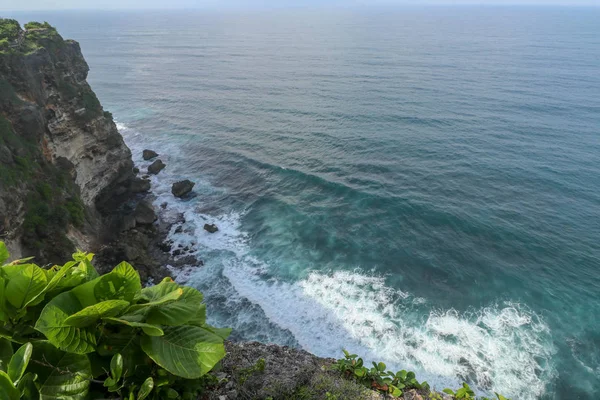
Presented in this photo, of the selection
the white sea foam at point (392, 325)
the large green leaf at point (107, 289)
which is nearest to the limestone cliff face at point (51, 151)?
the white sea foam at point (392, 325)

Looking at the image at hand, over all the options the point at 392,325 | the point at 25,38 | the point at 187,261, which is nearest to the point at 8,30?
the point at 25,38

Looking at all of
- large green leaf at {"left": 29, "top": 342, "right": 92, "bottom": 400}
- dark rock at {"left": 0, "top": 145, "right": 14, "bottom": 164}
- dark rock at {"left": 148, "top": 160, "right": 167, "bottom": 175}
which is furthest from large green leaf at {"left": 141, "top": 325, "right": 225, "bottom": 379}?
dark rock at {"left": 148, "top": 160, "right": 167, "bottom": 175}

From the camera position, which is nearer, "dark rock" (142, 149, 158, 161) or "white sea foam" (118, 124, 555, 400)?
"white sea foam" (118, 124, 555, 400)

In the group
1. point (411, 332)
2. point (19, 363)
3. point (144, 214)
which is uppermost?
point (19, 363)

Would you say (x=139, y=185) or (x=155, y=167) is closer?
(x=139, y=185)

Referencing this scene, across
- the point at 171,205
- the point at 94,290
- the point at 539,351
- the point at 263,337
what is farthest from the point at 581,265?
the point at 171,205

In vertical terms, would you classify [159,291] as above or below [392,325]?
above

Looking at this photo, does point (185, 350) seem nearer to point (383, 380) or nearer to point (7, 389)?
point (7, 389)

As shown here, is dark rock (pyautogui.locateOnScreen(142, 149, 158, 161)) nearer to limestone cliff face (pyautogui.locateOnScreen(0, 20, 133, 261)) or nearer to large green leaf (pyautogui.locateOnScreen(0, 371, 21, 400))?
limestone cliff face (pyautogui.locateOnScreen(0, 20, 133, 261))
